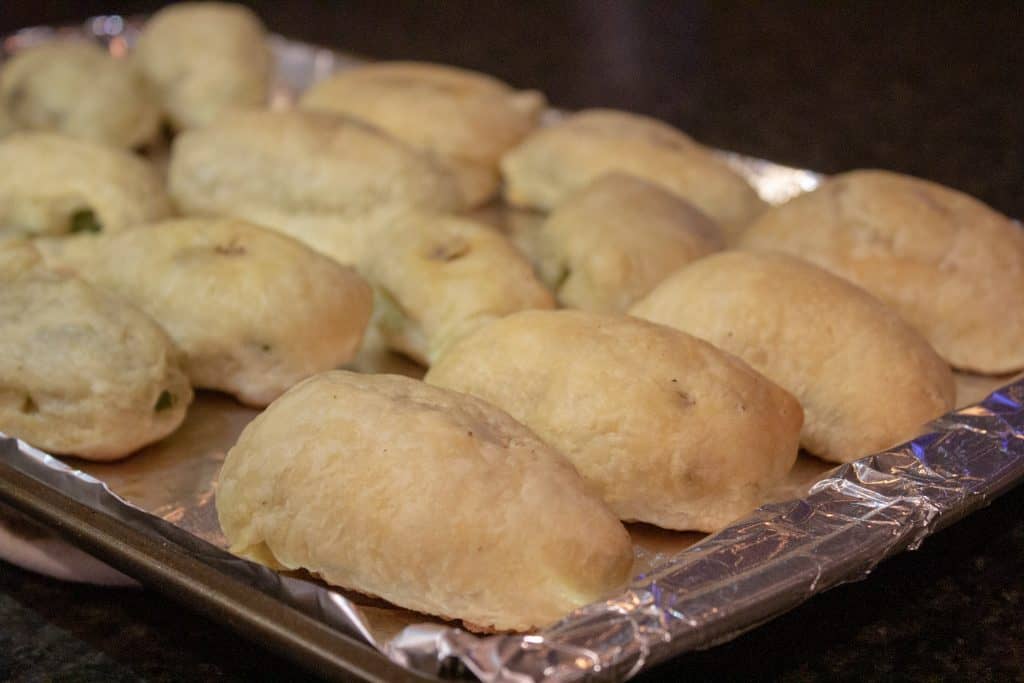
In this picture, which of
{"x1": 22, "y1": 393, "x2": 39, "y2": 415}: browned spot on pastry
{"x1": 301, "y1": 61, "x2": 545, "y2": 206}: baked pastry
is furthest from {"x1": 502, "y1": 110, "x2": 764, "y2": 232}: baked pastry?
{"x1": 22, "y1": 393, "x2": 39, "y2": 415}: browned spot on pastry

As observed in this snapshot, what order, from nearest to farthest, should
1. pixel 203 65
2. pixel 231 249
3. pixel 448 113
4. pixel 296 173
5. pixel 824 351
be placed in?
1. pixel 824 351
2. pixel 231 249
3. pixel 296 173
4. pixel 448 113
5. pixel 203 65

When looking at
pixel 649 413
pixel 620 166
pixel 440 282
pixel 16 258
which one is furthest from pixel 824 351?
pixel 16 258

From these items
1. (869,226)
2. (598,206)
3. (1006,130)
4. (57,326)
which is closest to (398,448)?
(57,326)

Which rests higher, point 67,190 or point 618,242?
point 618,242

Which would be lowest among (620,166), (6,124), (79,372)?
(6,124)

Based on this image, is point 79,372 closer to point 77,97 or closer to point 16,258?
point 16,258

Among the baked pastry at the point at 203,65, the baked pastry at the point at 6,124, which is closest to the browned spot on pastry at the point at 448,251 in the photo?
the baked pastry at the point at 203,65

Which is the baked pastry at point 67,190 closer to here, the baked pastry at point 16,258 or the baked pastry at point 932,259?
the baked pastry at point 16,258

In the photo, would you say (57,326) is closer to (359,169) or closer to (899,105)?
(359,169)
